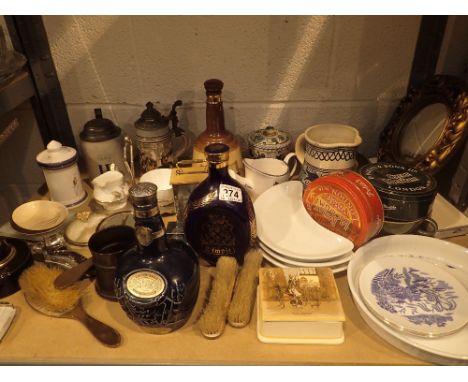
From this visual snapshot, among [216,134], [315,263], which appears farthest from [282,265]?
[216,134]

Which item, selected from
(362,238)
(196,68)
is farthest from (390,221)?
(196,68)

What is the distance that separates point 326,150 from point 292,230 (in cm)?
21

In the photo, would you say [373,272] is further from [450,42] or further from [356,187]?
[450,42]

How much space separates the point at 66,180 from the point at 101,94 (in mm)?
283

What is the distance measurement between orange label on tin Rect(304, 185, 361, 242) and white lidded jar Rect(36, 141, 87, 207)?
576 millimetres

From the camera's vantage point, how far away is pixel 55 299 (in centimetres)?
72

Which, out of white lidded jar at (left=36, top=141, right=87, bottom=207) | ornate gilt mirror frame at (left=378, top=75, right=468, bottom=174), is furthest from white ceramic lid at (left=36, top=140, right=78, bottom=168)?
ornate gilt mirror frame at (left=378, top=75, right=468, bottom=174)

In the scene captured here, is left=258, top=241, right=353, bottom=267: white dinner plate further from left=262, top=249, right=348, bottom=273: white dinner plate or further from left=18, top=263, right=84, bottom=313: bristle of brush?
left=18, top=263, right=84, bottom=313: bristle of brush

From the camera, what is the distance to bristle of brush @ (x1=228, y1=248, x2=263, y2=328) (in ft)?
2.24

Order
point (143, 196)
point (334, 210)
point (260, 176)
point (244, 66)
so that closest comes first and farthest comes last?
point (143, 196)
point (334, 210)
point (260, 176)
point (244, 66)

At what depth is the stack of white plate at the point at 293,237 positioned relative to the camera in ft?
2.59

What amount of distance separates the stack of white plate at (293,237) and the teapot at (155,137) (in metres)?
0.30

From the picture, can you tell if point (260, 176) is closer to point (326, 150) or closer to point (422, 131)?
point (326, 150)

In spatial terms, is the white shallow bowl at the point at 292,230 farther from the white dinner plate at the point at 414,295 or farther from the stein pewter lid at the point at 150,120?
the stein pewter lid at the point at 150,120
